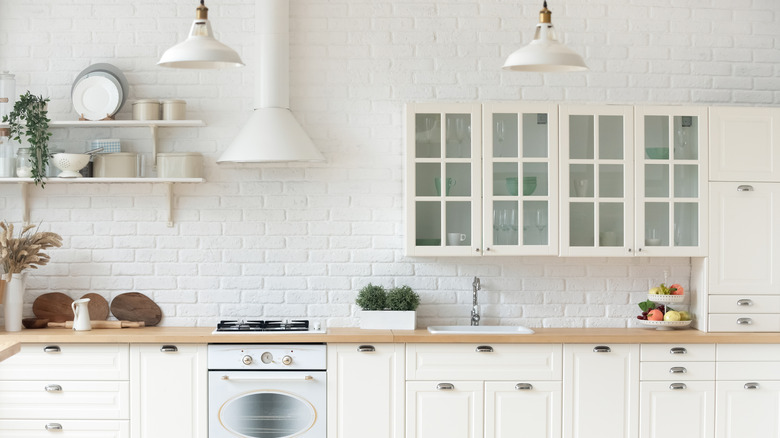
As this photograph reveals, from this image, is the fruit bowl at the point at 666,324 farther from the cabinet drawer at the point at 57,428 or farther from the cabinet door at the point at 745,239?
the cabinet drawer at the point at 57,428

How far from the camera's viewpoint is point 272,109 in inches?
192

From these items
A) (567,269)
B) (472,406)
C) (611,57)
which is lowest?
(472,406)

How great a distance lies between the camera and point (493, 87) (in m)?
5.14

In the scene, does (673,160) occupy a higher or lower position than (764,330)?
higher

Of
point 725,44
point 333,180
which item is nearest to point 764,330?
point 725,44

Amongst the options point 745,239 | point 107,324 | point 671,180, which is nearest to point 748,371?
point 745,239

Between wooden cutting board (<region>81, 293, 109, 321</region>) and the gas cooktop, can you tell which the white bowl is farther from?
the gas cooktop

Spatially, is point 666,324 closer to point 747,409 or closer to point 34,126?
point 747,409

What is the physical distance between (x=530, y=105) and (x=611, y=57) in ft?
2.41

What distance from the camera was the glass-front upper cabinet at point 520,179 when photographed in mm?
4844

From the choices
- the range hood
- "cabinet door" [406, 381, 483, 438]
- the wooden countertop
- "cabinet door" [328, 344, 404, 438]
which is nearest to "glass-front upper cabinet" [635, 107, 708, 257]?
the wooden countertop

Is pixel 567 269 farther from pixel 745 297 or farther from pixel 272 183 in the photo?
pixel 272 183

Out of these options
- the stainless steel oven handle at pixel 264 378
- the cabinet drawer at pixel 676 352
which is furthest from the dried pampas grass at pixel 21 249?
the cabinet drawer at pixel 676 352

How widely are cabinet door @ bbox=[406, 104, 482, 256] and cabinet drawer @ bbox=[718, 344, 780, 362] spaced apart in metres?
1.48
